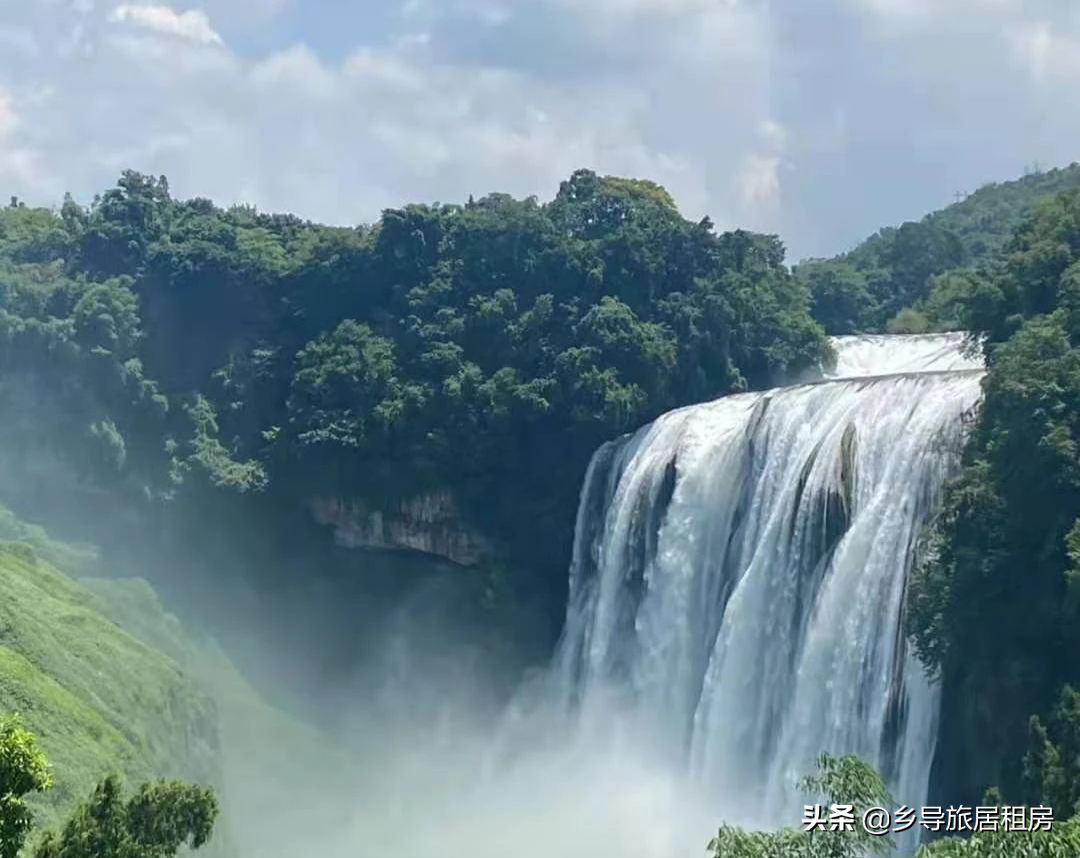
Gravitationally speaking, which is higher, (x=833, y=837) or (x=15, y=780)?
(x=15, y=780)

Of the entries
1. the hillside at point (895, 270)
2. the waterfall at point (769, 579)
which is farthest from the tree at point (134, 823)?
the hillside at point (895, 270)

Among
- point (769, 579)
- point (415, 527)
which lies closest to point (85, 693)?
point (769, 579)

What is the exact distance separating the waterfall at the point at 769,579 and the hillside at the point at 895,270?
1327 centimetres

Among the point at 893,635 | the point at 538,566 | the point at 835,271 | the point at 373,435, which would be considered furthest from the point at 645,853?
the point at 835,271

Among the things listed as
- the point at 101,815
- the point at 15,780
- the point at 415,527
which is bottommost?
the point at 101,815

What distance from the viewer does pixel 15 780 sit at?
10570mm

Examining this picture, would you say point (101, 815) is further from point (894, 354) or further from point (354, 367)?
point (894, 354)

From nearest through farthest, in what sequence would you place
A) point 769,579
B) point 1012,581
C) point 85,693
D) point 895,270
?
point 1012,581 → point 85,693 → point 769,579 → point 895,270

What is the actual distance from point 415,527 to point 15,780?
102 ft

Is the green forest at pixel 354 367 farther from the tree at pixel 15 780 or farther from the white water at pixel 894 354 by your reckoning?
the tree at pixel 15 780

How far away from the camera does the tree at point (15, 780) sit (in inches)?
413

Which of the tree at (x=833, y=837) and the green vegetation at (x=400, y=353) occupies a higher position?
the green vegetation at (x=400, y=353)

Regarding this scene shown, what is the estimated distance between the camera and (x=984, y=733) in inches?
894

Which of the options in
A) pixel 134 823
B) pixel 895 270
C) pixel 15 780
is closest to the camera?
pixel 15 780
